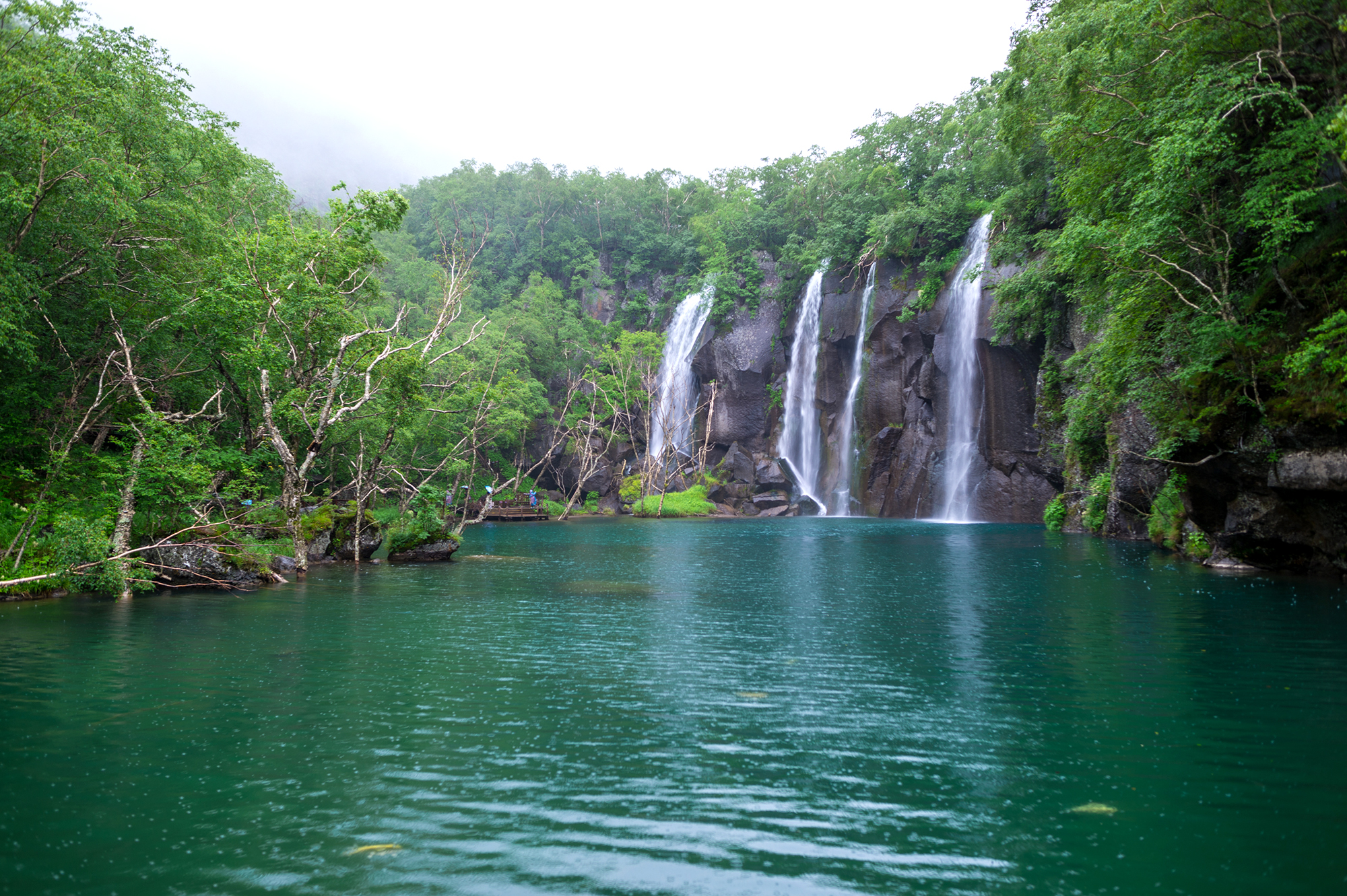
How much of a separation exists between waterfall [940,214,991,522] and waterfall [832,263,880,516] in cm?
582

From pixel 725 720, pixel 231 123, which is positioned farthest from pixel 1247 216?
pixel 231 123

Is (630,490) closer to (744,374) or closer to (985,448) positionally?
(744,374)

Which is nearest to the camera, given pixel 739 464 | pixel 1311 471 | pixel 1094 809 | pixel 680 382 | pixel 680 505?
pixel 1094 809

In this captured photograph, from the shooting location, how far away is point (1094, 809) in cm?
464

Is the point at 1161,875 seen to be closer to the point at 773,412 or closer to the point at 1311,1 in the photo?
the point at 1311,1

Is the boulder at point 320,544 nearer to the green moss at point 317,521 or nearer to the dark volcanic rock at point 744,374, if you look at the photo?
the green moss at point 317,521

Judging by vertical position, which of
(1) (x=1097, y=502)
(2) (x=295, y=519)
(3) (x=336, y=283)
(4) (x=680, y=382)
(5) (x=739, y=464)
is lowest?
(1) (x=1097, y=502)

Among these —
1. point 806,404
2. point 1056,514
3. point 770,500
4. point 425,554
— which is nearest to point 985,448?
point 1056,514

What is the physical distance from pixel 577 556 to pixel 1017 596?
12984 mm

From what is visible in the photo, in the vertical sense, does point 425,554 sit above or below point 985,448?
below

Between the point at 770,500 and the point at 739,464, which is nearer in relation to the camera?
the point at 770,500

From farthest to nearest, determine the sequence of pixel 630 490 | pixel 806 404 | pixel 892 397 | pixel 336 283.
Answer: pixel 630 490
pixel 806 404
pixel 892 397
pixel 336 283

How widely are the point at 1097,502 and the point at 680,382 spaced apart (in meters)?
33.6

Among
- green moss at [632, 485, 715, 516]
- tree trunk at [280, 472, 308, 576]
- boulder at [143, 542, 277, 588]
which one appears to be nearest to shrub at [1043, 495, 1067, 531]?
green moss at [632, 485, 715, 516]
